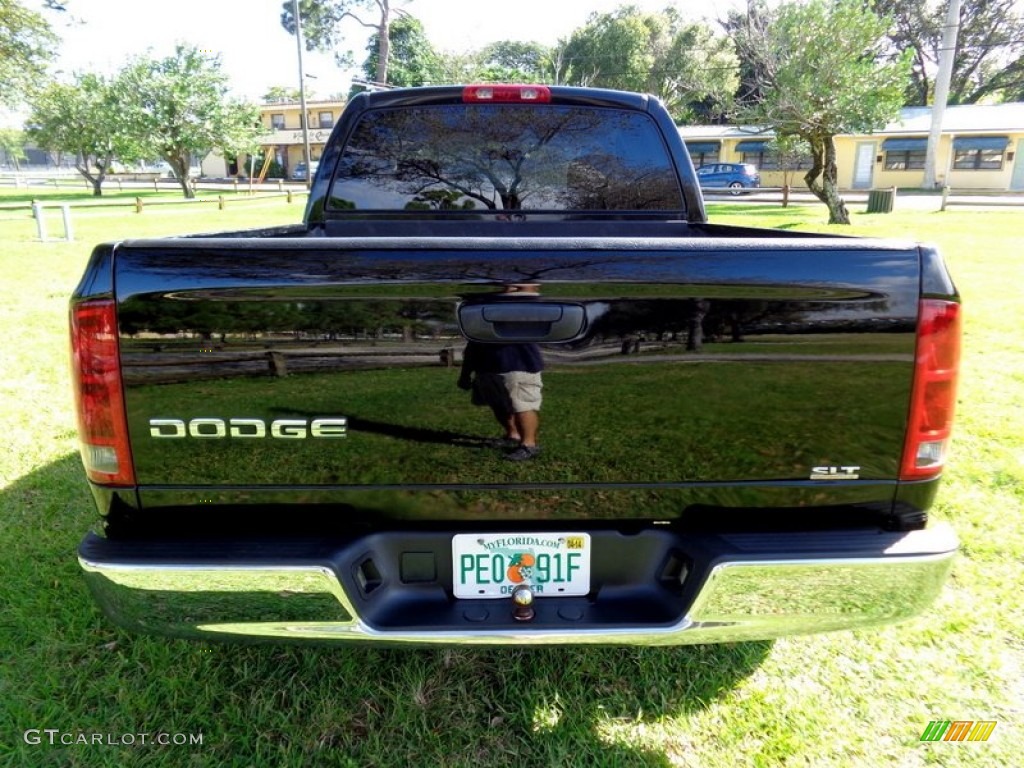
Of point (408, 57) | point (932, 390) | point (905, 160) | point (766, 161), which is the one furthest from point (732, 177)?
point (932, 390)

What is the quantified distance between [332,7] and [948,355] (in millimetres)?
44434

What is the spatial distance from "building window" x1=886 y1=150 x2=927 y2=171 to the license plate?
1751 inches

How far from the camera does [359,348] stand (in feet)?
5.26

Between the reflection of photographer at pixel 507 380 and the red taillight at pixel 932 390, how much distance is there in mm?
909

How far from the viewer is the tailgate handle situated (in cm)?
159

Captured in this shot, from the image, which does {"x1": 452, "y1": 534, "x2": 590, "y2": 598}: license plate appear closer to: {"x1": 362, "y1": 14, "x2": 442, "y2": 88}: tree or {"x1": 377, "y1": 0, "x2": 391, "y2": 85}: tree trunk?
{"x1": 377, "y1": 0, "x2": 391, "y2": 85}: tree trunk

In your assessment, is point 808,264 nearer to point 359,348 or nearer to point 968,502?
point 359,348

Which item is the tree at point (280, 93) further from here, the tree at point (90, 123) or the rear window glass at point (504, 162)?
the rear window glass at point (504, 162)

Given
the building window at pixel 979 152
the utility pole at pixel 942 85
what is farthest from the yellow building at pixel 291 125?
the building window at pixel 979 152

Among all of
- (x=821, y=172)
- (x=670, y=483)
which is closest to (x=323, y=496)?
(x=670, y=483)

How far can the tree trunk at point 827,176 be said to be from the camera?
19.7 meters

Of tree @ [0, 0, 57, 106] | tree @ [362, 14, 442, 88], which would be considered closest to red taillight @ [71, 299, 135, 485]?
tree @ [0, 0, 57, 106]

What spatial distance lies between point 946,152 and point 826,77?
24421 mm

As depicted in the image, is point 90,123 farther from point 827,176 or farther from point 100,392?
point 100,392
